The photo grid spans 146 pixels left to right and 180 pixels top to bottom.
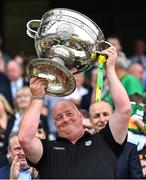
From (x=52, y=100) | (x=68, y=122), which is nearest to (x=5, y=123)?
(x=52, y=100)

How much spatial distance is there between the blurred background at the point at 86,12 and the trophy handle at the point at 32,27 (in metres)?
10.0

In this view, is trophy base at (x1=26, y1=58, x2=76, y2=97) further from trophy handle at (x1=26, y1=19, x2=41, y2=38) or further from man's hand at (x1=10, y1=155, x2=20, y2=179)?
man's hand at (x1=10, y1=155, x2=20, y2=179)

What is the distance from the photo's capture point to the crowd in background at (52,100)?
779 cm

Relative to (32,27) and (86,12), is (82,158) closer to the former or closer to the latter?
(32,27)

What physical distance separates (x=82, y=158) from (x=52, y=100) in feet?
15.8

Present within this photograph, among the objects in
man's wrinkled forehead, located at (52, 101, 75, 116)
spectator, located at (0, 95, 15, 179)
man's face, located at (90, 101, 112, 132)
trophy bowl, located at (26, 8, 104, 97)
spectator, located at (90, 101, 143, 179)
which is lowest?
spectator, located at (0, 95, 15, 179)

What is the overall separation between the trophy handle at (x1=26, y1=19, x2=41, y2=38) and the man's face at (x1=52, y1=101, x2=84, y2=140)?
68 cm

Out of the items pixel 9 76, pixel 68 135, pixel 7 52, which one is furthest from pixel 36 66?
pixel 7 52

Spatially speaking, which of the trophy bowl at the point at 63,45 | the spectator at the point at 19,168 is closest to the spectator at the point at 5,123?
the spectator at the point at 19,168

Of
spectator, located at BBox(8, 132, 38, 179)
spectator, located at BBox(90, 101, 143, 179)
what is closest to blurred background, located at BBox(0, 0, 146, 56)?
spectator, located at BBox(8, 132, 38, 179)

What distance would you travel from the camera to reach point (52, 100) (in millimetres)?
10984

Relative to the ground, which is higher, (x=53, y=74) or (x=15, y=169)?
(x=53, y=74)

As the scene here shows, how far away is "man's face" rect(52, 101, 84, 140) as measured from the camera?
254 inches

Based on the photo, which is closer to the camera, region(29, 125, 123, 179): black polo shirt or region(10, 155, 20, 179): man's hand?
region(29, 125, 123, 179): black polo shirt
